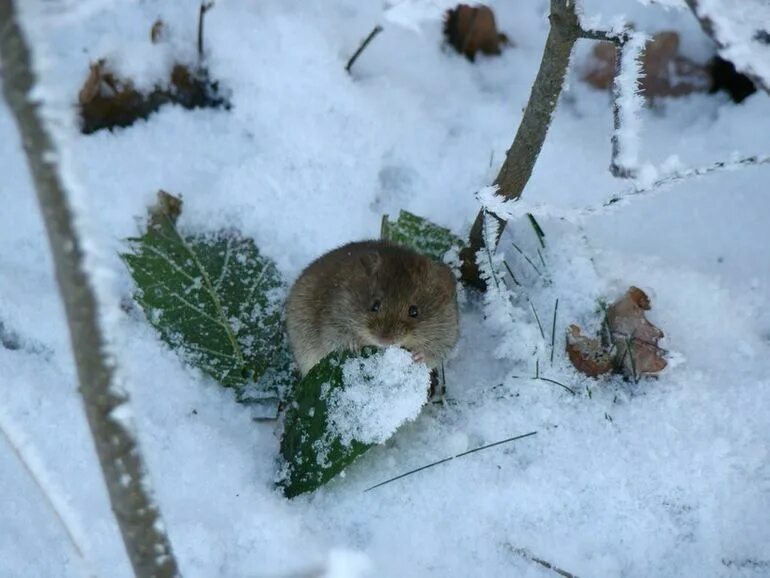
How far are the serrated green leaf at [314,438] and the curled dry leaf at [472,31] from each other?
1429 mm

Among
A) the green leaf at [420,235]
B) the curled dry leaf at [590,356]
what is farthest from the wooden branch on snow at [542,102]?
the curled dry leaf at [590,356]

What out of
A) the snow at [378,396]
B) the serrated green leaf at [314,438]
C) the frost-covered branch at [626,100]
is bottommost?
the serrated green leaf at [314,438]

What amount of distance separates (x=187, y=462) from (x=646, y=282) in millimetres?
1488

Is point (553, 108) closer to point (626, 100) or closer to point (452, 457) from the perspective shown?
point (626, 100)

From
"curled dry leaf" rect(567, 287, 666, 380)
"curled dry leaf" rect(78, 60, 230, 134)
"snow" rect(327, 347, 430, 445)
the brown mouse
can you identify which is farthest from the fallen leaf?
"curled dry leaf" rect(78, 60, 230, 134)

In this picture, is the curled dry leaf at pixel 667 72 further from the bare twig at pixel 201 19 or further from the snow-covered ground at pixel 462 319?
the bare twig at pixel 201 19

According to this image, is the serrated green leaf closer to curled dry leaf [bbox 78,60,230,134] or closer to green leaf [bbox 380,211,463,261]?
green leaf [bbox 380,211,463,261]

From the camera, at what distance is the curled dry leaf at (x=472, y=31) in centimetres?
318

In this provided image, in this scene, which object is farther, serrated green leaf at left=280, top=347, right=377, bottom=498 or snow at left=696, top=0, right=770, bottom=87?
serrated green leaf at left=280, top=347, right=377, bottom=498

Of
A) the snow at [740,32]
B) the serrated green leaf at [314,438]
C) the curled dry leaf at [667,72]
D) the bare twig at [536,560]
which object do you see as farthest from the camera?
the curled dry leaf at [667,72]

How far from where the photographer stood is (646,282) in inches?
105

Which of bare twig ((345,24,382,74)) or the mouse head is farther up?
bare twig ((345,24,382,74))

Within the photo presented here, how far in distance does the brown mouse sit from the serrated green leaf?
0.10 m

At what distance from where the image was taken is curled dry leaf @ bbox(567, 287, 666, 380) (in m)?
2.48
